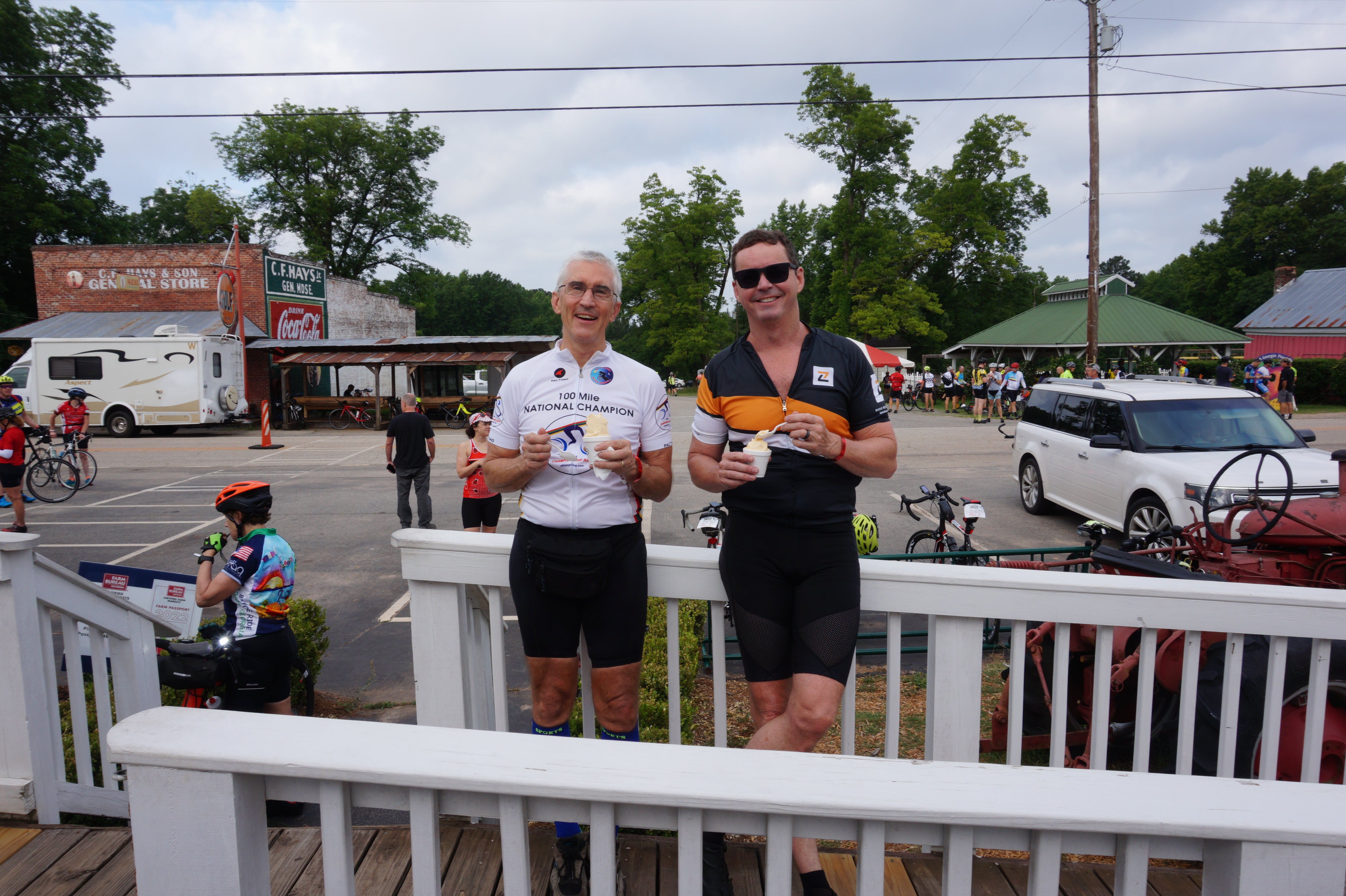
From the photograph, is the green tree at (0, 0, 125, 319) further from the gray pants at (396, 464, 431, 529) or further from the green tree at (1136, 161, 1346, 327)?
the green tree at (1136, 161, 1346, 327)

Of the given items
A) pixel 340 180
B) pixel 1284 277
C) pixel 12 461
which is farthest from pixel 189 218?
pixel 1284 277

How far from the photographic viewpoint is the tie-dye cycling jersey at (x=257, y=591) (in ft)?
13.1

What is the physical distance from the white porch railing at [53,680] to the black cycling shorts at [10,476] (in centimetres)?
945

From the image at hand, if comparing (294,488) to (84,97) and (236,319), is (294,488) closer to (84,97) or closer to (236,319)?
(236,319)

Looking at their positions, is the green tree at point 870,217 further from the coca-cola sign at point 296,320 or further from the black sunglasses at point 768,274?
the black sunglasses at point 768,274

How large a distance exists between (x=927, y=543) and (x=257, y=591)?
6.57m

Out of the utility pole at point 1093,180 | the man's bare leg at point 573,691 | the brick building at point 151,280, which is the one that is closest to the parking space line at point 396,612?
the man's bare leg at point 573,691

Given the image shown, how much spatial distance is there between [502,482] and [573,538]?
31 cm

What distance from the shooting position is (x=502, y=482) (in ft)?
8.07

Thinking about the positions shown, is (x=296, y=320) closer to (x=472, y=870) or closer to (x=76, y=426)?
(x=76, y=426)

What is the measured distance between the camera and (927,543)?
8.41 m

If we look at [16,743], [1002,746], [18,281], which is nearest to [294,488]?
[16,743]

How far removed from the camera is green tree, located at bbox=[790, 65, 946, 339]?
41562 mm

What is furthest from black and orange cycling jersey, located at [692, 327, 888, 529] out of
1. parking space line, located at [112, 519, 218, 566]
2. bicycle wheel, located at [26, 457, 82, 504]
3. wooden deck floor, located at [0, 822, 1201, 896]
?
bicycle wheel, located at [26, 457, 82, 504]
